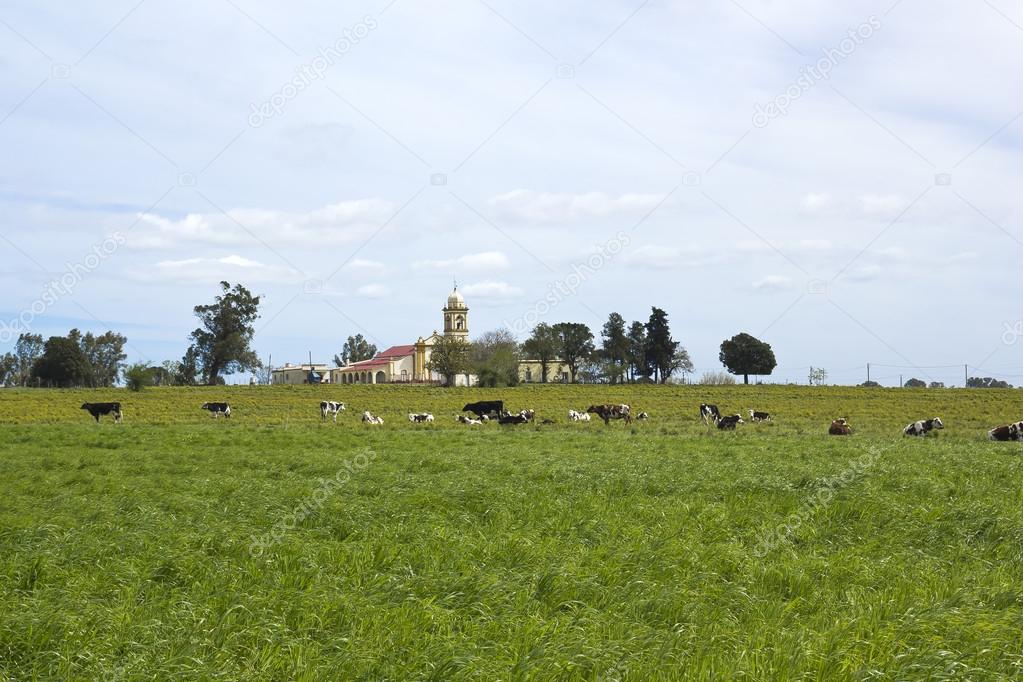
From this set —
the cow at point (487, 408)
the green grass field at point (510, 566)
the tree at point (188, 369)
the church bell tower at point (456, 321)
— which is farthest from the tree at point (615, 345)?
the green grass field at point (510, 566)

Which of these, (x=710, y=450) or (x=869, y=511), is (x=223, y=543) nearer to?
(x=869, y=511)

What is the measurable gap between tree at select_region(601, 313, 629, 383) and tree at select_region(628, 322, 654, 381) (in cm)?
67

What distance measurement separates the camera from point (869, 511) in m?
13.1

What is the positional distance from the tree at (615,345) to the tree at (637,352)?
2.19 ft

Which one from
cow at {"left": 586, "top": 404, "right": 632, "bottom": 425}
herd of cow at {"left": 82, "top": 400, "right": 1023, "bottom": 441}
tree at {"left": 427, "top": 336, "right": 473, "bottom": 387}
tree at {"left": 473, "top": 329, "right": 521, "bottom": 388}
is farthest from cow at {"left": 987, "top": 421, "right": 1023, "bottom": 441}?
tree at {"left": 427, "top": 336, "right": 473, "bottom": 387}

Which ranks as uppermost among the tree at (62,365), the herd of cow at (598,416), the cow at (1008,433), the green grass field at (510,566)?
the tree at (62,365)

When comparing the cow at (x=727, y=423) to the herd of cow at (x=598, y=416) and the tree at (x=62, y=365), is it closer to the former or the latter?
the herd of cow at (x=598, y=416)

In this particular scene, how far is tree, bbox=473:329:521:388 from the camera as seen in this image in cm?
8381

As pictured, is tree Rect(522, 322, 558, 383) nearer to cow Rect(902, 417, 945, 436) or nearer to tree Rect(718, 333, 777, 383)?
tree Rect(718, 333, 777, 383)

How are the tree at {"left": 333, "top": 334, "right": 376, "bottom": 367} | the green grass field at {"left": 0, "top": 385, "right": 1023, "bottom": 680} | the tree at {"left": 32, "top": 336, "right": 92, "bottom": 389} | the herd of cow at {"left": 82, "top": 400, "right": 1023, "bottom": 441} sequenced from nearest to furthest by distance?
the green grass field at {"left": 0, "top": 385, "right": 1023, "bottom": 680} → the herd of cow at {"left": 82, "top": 400, "right": 1023, "bottom": 441} → the tree at {"left": 32, "top": 336, "right": 92, "bottom": 389} → the tree at {"left": 333, "top": 334, "right": 376, "bottom": 367}

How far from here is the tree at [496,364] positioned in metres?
83.8

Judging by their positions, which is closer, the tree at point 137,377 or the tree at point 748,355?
the tree at point 137,377

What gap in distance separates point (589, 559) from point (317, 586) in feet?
9.97

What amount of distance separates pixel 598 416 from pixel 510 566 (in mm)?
32364
